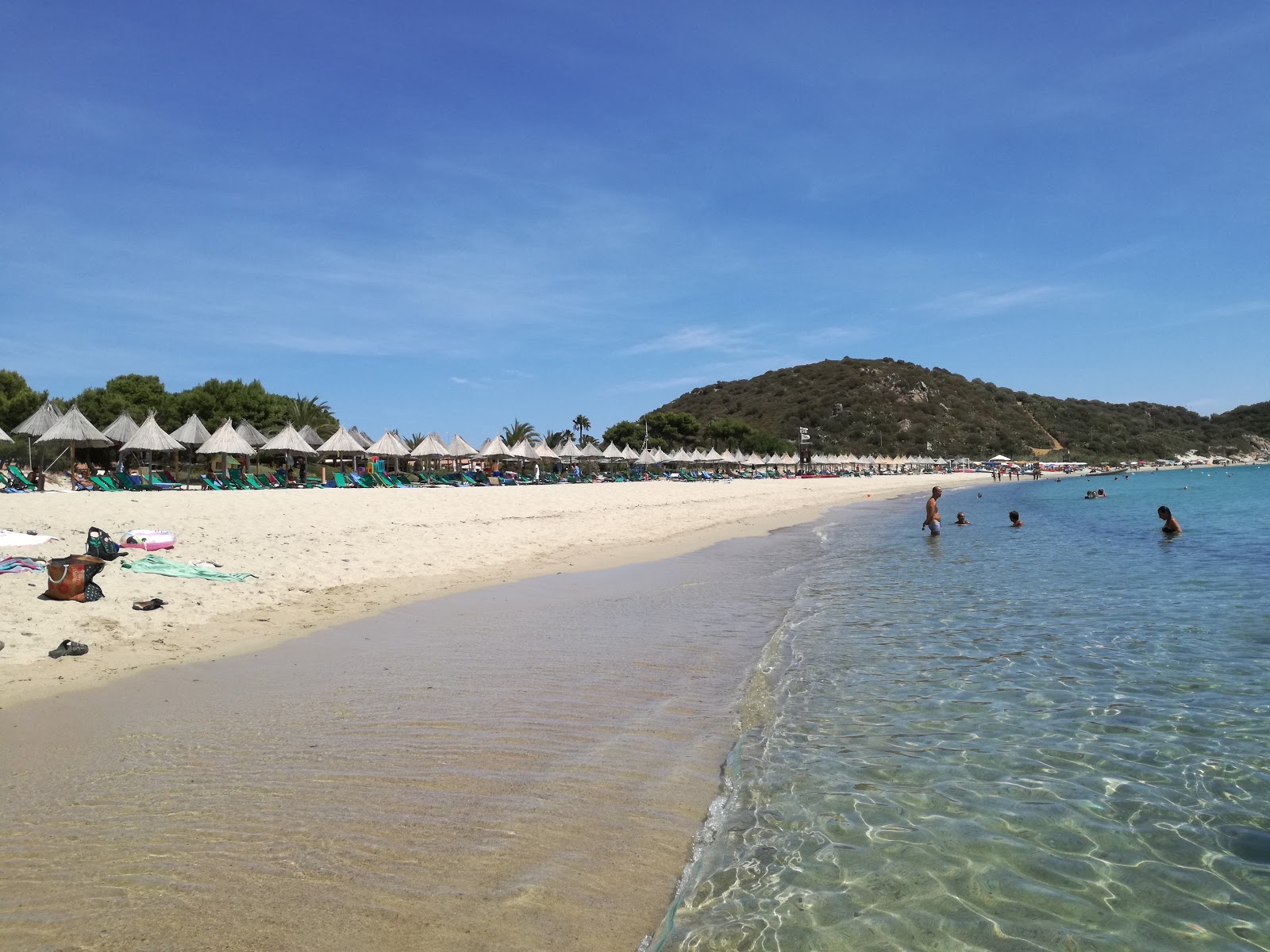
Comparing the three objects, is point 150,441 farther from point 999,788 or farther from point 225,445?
point 999,788

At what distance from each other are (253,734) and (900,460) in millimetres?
89108

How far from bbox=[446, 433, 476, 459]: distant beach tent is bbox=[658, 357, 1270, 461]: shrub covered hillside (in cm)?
6827

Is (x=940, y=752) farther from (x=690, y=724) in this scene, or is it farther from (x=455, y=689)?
(x=455, y=689)

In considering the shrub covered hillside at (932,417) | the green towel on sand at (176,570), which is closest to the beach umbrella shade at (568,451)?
the green towel on sand at (176,570)

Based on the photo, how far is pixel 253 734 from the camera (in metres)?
4.28

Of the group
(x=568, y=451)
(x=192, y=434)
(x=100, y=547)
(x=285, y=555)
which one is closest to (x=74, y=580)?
(x=100, y=547)

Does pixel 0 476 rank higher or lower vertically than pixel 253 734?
higher

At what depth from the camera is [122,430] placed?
29031 mm

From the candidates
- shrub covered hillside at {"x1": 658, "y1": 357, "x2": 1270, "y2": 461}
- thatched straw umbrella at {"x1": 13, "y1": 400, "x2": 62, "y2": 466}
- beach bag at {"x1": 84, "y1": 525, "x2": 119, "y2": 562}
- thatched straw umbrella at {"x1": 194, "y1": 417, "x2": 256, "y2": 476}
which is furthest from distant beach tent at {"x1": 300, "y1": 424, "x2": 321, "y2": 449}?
shrub covered hillside at {"x1": 658, "y1": 357, "x2": 1270, "y2": 461}

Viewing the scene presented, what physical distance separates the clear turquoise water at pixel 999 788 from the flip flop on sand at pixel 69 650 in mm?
4998

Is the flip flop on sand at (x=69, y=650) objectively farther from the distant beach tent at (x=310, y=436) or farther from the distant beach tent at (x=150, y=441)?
the distant beach tent at (x=310, y=436)

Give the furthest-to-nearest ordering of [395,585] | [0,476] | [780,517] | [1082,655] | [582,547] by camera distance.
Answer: [780,517], [0,476], [582,547], [395,585], [1082,655]

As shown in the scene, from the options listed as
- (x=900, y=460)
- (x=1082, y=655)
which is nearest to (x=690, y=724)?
(x=1082, y=655)

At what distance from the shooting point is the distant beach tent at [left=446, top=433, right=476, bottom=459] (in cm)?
3822
